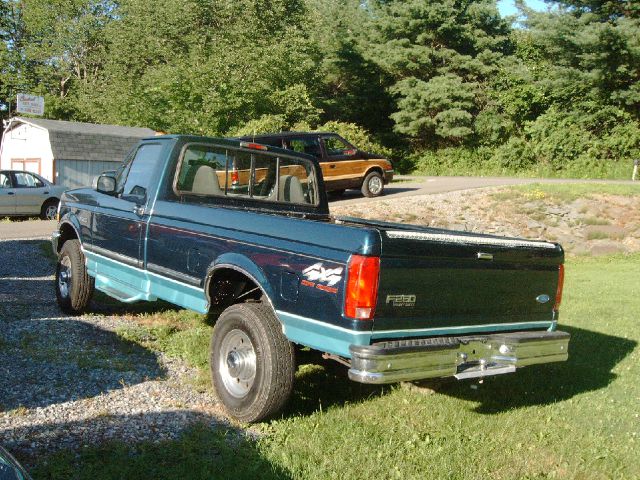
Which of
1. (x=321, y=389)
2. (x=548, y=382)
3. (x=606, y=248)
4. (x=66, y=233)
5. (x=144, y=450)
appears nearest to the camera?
(x=144, y=450)

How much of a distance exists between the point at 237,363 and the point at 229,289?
78 centimetres

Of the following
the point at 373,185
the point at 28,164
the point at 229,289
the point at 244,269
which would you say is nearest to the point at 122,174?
the point at 229,289

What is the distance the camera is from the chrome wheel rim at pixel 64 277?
7.55 meters

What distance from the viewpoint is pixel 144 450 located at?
4188 millimetres

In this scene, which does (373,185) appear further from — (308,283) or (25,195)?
(308,283)

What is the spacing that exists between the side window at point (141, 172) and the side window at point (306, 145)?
10172 millimetres

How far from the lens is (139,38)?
1971 inches

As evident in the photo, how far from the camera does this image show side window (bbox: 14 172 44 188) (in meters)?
20.0

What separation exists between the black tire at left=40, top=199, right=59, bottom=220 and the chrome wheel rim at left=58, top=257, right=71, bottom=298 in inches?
542

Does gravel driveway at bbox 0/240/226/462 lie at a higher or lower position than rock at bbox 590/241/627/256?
higher

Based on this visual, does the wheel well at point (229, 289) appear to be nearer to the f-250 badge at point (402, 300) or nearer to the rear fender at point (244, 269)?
the rear fender at point (244, 269)

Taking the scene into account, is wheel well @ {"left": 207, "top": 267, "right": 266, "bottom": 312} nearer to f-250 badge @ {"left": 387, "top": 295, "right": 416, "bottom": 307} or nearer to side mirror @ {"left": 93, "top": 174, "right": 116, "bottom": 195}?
f-250 badge @ {"left": 387, "top": 295, "right": 416, "bottom": 307}

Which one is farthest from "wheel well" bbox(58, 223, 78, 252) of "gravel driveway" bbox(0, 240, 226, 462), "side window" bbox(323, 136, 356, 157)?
"side window" bbox(323, 136, 356, 157)

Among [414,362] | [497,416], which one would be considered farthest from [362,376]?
[497,416]
